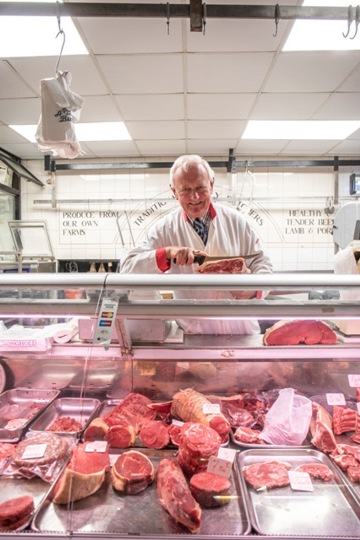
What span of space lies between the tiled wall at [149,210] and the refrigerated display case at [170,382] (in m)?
5.40

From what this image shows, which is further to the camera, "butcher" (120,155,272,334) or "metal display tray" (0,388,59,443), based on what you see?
"butcher" (120,155,272,334)

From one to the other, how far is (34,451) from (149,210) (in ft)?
21.1

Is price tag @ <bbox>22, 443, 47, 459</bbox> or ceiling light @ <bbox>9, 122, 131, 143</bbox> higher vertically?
ceiling light @ <bbox>9, 122, 131, 143</bbox>

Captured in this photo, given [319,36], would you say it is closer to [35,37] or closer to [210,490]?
[35,37]

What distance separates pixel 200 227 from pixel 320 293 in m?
1.45

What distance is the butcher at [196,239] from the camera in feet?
7.16

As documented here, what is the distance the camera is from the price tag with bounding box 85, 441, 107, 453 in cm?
175

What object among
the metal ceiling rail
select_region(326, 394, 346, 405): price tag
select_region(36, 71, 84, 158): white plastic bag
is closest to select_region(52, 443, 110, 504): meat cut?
select_region(326, 394, 346, 405): price tag

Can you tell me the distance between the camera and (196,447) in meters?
1.66

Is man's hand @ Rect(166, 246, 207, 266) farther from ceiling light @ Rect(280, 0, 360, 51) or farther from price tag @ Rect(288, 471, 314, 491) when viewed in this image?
ceiling light @ Rect(280, 0, 360, 51)

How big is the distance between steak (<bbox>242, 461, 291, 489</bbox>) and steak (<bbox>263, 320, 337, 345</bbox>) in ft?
2.05

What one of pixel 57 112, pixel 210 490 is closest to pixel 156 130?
pixel 57 112

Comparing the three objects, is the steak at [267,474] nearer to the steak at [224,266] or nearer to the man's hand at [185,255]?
the steak at [224,266]

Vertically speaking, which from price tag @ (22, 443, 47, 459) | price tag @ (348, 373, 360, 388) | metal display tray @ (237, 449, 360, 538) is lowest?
metal display tray @ (237, 449, 360, 538)
